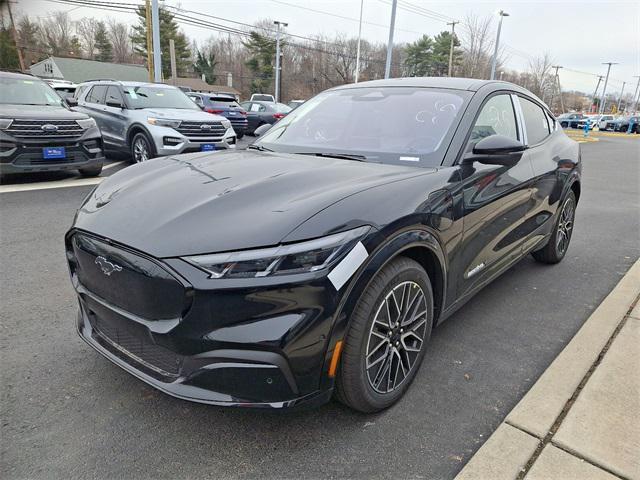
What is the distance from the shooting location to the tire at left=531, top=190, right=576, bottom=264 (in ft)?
14.1

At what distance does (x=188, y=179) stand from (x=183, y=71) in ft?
244

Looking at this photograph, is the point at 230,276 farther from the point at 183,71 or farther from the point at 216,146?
the point at 183,71

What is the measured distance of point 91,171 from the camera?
7914mm

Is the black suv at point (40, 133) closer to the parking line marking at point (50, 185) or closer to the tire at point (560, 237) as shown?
the parking line marking at point (50, 185)

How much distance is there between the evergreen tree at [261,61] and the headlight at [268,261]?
69423 millimetres

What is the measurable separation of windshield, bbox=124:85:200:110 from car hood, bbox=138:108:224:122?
12.1 inches

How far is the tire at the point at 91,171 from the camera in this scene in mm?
7780

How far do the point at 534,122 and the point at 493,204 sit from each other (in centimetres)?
146

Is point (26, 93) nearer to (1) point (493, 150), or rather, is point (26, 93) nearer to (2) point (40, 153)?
(2) point (40, 153)

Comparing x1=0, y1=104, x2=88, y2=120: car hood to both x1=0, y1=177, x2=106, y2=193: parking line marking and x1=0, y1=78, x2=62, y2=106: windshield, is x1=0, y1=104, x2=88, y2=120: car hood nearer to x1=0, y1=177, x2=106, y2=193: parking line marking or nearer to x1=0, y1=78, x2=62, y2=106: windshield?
x1=0, y1=78, x2=62, y2=106: windshield

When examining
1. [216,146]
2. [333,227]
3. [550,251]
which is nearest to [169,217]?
[333,227]

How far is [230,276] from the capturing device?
171 centimetres

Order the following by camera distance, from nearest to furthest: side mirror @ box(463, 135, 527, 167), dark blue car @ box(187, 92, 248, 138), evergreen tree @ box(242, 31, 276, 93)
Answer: side mirror @ box(463, 135, 527, 167)
dark blue car @ box(187, 92, 248, 138)
evergreen tree @ box(242, 31, 276, 93)

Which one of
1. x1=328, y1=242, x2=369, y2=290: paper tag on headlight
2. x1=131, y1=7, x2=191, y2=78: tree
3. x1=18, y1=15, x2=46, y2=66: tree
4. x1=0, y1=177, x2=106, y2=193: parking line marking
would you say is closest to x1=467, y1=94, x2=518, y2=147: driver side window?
x1=328, y1=242, x2=369, y2=290: paper tag on headlight
